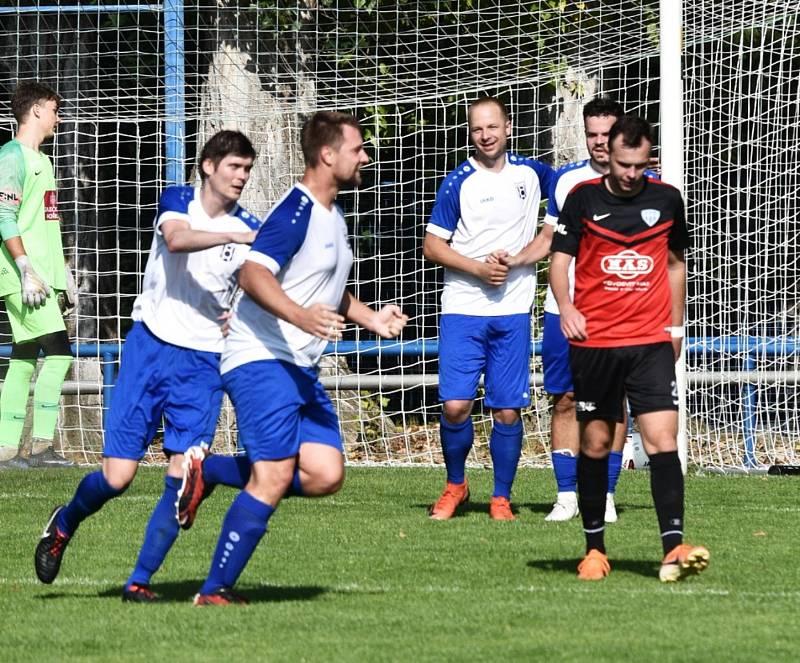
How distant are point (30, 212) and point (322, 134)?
5.33m

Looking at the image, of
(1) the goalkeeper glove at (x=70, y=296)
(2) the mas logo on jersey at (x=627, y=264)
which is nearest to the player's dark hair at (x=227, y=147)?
(2) the mas logo on jersey at (x=627, y=264)

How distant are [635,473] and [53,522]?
6017mm

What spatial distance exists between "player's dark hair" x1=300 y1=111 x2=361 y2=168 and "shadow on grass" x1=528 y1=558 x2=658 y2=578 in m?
2.21

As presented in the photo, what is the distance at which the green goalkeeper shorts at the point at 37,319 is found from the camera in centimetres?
1105

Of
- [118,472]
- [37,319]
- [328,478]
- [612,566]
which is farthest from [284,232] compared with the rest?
[37,319]

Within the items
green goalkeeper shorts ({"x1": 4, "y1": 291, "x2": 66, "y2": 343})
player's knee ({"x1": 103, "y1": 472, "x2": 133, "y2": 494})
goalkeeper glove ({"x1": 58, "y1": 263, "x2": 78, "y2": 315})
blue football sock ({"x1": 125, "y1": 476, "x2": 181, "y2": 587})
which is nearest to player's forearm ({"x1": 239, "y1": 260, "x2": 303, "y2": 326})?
blue football sock ({"x1": 125, "y1": 476, "x2": 181, "y2": 587})

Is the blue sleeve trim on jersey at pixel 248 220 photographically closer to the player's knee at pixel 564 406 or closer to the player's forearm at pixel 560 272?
the player's forearm at pixel 560 272

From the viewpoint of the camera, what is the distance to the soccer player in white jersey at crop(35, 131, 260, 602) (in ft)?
21.8

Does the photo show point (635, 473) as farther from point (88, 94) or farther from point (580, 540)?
point (88, 94)

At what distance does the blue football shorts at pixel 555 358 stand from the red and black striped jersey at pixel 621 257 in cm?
215

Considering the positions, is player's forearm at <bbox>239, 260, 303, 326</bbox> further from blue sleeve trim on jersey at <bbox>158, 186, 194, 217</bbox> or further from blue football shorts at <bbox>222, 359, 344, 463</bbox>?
blue sleeve trim on jersey at <bbox>158, 186, 194, 217</bbox>

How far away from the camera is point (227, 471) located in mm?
6492

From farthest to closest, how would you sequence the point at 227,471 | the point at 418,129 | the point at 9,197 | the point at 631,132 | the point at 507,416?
1. the point at 418,129
2. the point at 9,197
3. the point at 507,416
4. the point at 631,132
5. the point at 227,471

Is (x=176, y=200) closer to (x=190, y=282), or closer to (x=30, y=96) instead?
(x=190, y=282)
